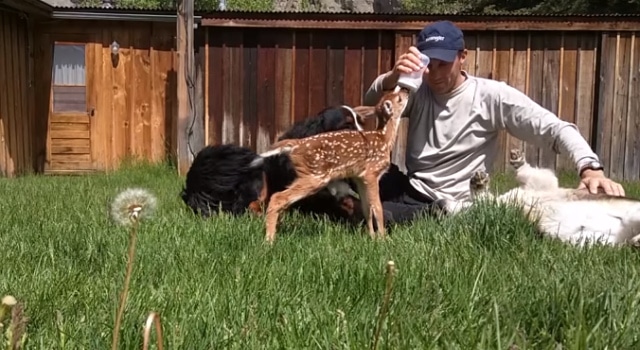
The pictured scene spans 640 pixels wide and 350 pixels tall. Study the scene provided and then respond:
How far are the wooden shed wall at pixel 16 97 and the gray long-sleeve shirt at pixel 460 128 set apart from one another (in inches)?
265

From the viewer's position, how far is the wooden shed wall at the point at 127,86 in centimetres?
1091

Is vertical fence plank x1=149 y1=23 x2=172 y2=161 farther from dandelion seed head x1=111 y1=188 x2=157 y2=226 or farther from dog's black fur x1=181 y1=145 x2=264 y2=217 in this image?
dandelion seed head x1=111 y1=188 x2=157 y2=226

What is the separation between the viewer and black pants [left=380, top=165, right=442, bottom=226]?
14.9 ft

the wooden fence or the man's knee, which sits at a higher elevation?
the wooden fence

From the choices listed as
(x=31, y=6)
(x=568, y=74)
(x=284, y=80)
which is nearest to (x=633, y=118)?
(x=568, y=74)

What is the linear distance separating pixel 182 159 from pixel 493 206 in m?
6.28

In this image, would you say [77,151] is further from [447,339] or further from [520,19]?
[447,339]

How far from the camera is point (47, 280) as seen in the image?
8.89ft

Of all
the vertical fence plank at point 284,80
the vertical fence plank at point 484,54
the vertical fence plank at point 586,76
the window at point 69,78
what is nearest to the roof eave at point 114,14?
the window at point 69,78

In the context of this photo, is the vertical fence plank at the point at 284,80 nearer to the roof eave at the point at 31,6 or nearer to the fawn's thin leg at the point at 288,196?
the roof eave at the point at 31,6

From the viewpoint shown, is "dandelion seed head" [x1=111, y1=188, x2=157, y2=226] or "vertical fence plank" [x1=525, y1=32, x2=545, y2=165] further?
"vertical fence plank" [x1=525, y1=32, x2=545, y2=165]

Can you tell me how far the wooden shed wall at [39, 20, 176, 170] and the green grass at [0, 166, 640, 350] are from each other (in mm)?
6673

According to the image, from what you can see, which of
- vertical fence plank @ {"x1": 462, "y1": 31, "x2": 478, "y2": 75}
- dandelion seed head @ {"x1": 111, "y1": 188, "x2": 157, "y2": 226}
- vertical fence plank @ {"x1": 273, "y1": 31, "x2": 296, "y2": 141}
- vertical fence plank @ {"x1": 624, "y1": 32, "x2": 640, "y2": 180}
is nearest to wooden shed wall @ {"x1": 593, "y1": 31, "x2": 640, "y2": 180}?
vertical fence plank @ {"x1": 624, "y1": 32, "x2": 640, "y2": 180}

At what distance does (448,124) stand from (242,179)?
5.07 ft
